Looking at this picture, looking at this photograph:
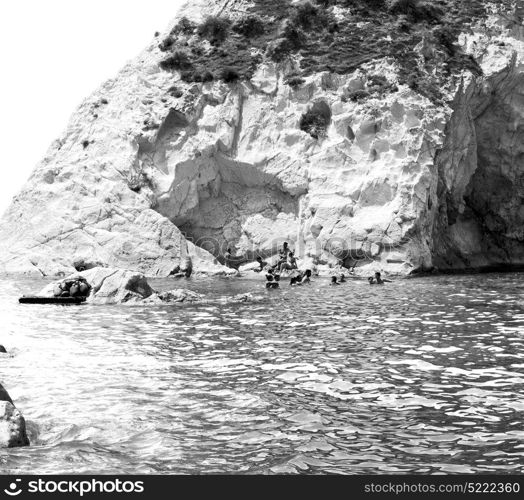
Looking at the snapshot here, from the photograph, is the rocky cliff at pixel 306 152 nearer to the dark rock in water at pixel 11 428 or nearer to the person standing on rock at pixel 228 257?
the person standing on rock at pixel 228 257

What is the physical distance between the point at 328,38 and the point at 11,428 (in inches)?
2120

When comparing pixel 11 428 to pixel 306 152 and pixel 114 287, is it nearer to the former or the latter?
pixel 114 287

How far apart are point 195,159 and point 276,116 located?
7.42 m

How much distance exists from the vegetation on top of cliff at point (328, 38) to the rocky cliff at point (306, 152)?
0.16 m

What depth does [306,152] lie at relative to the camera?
182 feet

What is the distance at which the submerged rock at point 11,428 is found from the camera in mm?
11812

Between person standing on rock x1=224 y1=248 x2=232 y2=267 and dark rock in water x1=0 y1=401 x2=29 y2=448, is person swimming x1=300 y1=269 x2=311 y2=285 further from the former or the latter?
dark rock in water x1=0 y1=401 x2=29 y2=448

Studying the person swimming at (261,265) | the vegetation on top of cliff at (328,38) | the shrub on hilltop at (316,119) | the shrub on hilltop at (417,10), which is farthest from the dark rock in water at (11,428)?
the shrub on hilltop at (417,10)

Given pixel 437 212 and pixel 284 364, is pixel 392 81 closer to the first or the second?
pixel 437 212

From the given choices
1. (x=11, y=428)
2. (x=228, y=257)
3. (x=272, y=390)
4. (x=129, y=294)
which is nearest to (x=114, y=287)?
(x=129, y=294)

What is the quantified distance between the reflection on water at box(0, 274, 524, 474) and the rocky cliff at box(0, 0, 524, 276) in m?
23.1

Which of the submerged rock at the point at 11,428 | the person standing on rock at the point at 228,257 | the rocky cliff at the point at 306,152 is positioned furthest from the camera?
the person standing on rock at the point at 228,257

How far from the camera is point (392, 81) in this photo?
54.9 meters

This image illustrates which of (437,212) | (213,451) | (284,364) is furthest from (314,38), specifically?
A: (213,451)
